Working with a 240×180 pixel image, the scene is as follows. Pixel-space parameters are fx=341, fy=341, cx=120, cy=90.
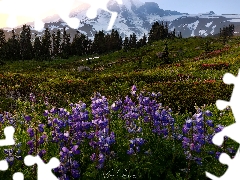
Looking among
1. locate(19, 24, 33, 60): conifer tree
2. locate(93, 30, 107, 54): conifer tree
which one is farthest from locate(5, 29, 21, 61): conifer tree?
locate(93, 30, 107, 54): conifer tree

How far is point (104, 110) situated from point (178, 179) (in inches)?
61.9

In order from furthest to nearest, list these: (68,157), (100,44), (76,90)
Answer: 1. (100,44)
2. (76,90)
3. (68,157)

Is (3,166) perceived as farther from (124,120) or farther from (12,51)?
(12,51)

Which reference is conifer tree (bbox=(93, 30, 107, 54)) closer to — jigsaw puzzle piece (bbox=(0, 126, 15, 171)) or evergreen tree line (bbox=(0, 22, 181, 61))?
evergreen tree line (bbox=(0, 22, 181, 61))

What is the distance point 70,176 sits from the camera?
15.7 feet

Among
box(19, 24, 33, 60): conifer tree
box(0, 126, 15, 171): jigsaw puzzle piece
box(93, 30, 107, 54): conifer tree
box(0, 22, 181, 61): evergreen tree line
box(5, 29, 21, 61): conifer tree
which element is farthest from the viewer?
box(93, 30, 107, 54): conifer tree

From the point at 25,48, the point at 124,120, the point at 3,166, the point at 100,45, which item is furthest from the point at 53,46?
the point at 3,166

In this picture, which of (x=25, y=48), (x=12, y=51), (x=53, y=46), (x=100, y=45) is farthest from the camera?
(x=53, y=46)

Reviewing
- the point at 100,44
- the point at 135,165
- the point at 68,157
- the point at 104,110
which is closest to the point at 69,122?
the point at 104,110

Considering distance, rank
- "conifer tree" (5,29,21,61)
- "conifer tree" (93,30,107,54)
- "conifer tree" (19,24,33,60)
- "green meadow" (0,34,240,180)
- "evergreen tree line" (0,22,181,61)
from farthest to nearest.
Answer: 1. "conifer tree" (93,30,107,54)
2. "conifer tree" (19,24,33,60)
3. "evergreen tree line" (0,22,181,61)
4. "conifer tree" (5,29,21,61)
5. "green meadow" (0,34,240,180)

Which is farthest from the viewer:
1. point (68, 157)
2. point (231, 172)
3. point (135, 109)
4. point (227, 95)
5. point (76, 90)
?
point (76, 90)

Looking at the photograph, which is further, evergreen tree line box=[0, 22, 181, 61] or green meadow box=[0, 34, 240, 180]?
evergreen tree line box=[0, 22, 181, 61]

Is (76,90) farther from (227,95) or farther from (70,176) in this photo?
(70,176)

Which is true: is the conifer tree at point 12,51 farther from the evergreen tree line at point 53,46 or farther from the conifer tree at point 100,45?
the conifer tree at point 100,45
